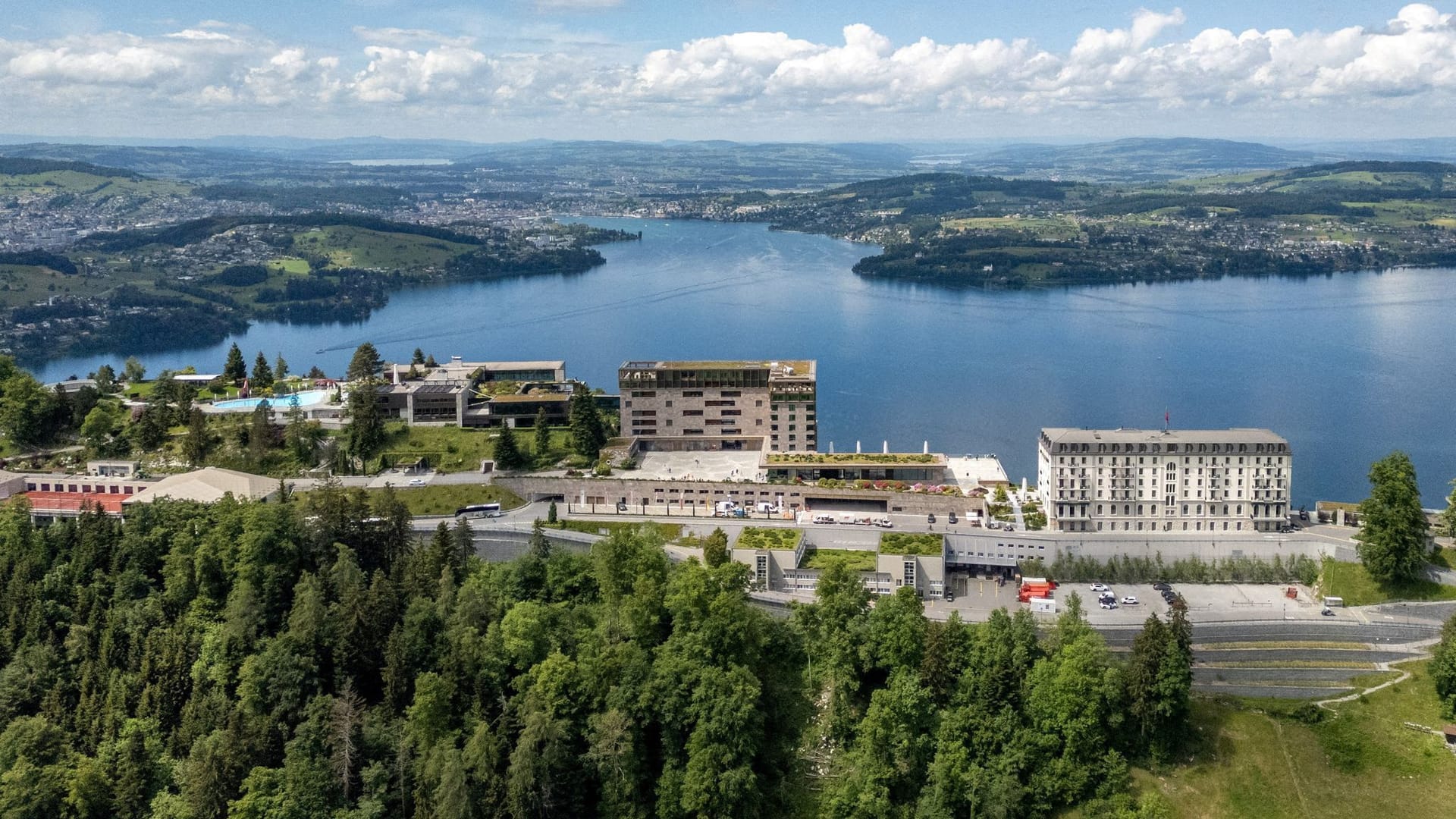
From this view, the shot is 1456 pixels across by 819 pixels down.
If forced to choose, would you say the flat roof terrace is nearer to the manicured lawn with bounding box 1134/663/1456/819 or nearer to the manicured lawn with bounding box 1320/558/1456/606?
the manicured lawn with bounding box 1320/558/1456/606

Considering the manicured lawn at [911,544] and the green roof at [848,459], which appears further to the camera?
the green roof at [848,459]

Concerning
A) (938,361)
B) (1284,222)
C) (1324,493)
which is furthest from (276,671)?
(1284,222)

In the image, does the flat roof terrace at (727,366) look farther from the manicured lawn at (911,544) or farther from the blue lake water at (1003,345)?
the manicured lawn at (911,544)

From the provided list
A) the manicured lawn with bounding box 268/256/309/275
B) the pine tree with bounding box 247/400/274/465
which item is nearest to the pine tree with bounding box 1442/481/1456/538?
the pine tree with bounding box 247/400/274/465

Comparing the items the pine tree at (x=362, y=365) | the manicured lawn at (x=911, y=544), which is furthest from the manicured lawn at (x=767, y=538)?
the pine tree at (x=362, y=365)

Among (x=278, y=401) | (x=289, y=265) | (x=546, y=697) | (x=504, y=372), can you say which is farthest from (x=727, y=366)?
(x=289, y=265)

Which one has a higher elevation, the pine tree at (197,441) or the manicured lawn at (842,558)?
the pine tree at (197,441)
